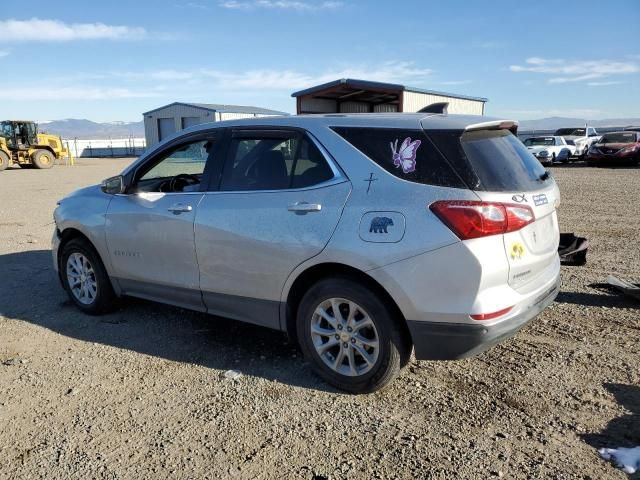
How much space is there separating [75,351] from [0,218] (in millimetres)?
8443

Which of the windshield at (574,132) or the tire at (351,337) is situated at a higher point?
the windshield at (574,132)

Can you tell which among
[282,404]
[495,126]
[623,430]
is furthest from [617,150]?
[282,404]

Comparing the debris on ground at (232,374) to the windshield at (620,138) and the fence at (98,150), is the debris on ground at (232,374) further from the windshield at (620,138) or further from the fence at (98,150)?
the fence at (98,150)

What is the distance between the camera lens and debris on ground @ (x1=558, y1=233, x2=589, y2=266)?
214 inches

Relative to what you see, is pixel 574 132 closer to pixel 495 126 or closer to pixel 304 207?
pixel 495 126

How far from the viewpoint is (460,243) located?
2980 millimetres

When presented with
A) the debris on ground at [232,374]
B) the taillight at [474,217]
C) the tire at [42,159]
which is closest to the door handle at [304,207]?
the taillight at [474,217]

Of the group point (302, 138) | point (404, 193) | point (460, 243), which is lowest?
point (460, 243)

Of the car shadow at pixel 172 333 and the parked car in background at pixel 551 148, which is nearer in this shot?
the car shadow at pixel 172 333

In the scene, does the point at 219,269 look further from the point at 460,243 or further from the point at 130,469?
the point at 460,243

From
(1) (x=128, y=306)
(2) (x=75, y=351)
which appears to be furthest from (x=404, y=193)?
(1) (x=128, y=306)

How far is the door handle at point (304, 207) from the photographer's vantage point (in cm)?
345

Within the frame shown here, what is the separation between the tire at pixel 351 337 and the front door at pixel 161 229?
1108mm

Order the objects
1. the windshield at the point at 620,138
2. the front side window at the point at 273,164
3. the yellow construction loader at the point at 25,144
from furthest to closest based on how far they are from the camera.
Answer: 1. the yellow construction loader at the point at 25,144
2. the windshield at the point at 620,138
3. the front side window at the point at 273,164
